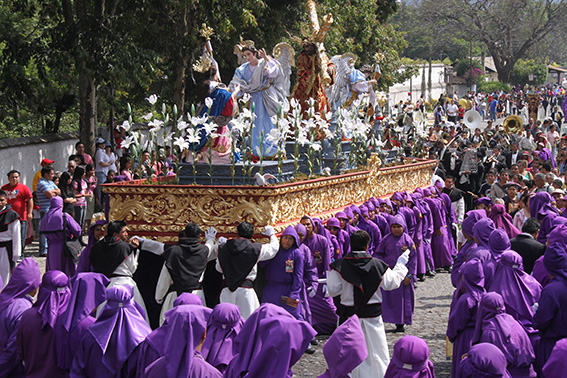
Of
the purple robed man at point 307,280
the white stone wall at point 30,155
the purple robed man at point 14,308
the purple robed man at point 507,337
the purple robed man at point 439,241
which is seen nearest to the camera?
the purple robed man at point 507,337

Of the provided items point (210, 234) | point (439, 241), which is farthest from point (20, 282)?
point (439, 241)

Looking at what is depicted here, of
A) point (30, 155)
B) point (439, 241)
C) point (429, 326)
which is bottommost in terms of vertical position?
point (429, 326)

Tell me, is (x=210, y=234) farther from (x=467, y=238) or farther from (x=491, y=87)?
(x=491, y=87)

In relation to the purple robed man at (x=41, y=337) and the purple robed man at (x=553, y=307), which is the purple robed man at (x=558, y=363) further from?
the purple robed man at (x=41, y=337)

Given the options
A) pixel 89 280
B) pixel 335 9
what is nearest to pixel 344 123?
pixel 89 280

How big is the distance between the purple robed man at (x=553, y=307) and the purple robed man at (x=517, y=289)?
0.22 meters

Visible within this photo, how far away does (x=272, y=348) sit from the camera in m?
5.26

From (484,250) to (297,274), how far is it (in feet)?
7.00

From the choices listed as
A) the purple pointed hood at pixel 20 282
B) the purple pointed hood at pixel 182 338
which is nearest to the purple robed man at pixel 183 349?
the purple pointed hood at pixel 182 338

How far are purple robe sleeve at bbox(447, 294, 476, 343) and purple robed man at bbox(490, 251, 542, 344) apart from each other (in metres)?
0.35

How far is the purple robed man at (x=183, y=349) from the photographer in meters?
5.27

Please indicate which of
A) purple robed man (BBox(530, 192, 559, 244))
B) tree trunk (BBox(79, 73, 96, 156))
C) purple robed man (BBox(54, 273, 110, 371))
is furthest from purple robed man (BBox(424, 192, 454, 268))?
purple robed man (BBox(54, 273, 110, 371))

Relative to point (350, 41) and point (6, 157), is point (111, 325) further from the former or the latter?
point (350, 41)

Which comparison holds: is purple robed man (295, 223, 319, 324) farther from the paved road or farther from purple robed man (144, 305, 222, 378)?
purple robed man (144, 305, 222, 378)
